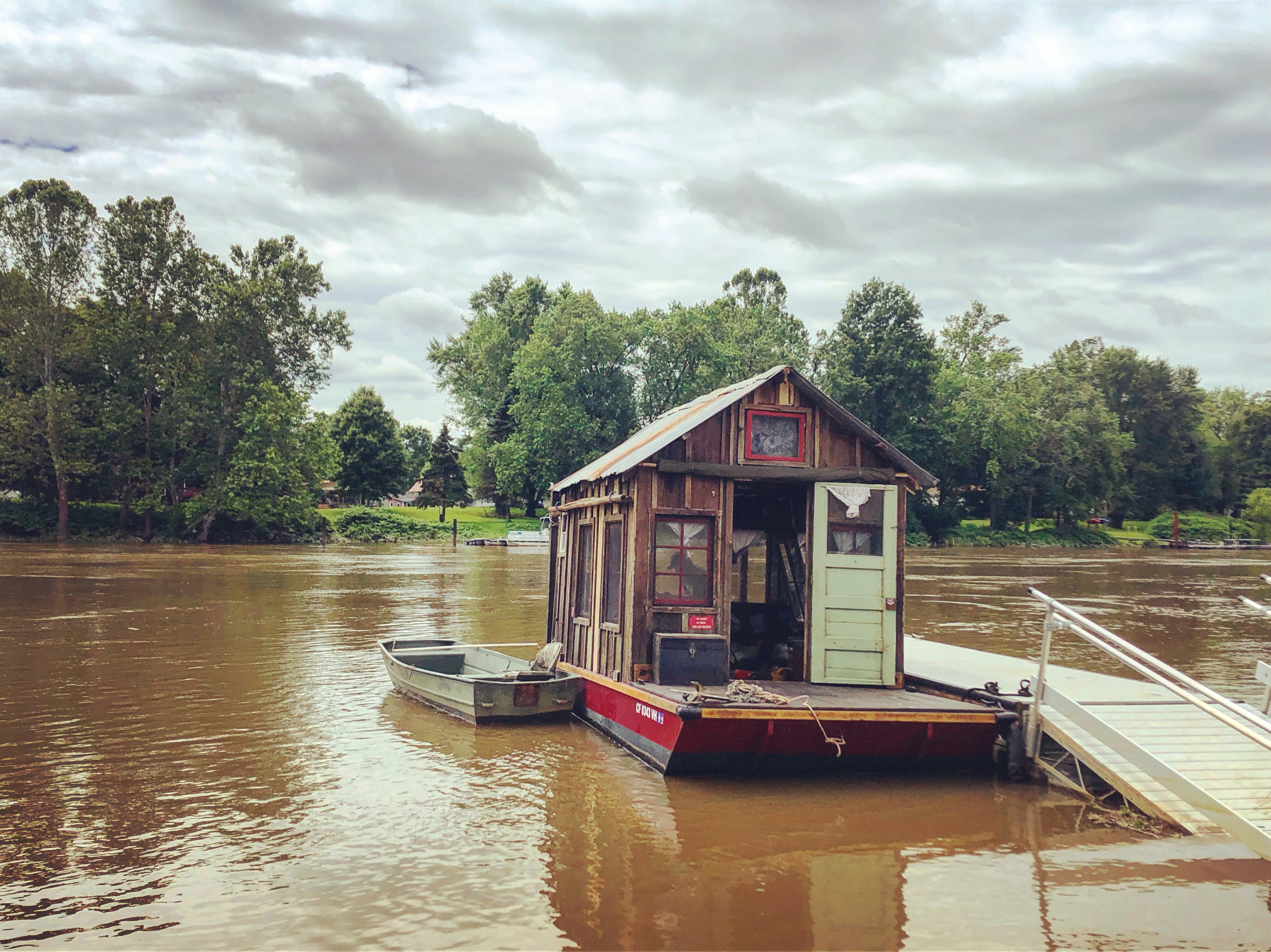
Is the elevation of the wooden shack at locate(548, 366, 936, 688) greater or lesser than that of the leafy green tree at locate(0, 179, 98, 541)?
lesser

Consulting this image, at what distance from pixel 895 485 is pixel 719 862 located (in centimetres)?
555

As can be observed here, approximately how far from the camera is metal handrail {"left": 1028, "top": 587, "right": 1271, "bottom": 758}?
7375 mm

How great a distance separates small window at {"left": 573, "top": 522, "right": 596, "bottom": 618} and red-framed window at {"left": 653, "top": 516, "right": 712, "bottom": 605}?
68.0 inches

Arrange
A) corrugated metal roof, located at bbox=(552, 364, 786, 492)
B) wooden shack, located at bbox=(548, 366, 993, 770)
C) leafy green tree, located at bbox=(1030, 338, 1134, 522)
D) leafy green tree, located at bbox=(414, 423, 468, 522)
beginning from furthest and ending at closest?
leafy green tree, located at bbox=(414, 423, 468, 522) → leafy green tree, located at bbox=(1030, 338, 1134, 522) → corrugated metal roof, located at bbox=(552, 364, 786, 492) → wooden shack, located at bbox=(548, 366, 993, 770)

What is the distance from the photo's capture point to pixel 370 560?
4441cm

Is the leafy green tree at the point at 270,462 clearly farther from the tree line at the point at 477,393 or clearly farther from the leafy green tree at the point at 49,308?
the leafy green tree at the point at 49,308

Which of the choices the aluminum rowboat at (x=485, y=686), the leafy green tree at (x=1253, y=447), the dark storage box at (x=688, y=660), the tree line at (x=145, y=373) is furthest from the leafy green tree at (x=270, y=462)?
the leafy green tree at (x=1253, y=447)

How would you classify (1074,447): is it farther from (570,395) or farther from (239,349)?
(239,349)

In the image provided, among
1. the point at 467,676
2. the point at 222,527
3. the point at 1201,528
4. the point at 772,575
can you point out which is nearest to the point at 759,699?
the point at 772,575

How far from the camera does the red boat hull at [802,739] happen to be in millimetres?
9398

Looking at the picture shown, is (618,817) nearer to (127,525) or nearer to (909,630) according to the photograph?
(909,630)

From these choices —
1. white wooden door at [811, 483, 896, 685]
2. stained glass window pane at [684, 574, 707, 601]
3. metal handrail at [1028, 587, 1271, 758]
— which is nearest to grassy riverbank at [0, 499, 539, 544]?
stained glass window pane at [684, 574, 707, 601]

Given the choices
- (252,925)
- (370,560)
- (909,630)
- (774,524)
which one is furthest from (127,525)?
(252,925)

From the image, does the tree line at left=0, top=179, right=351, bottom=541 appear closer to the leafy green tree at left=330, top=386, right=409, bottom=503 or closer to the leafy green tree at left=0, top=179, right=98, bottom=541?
the leafy green tree at left=0, top=179, right=98, bottom=541
